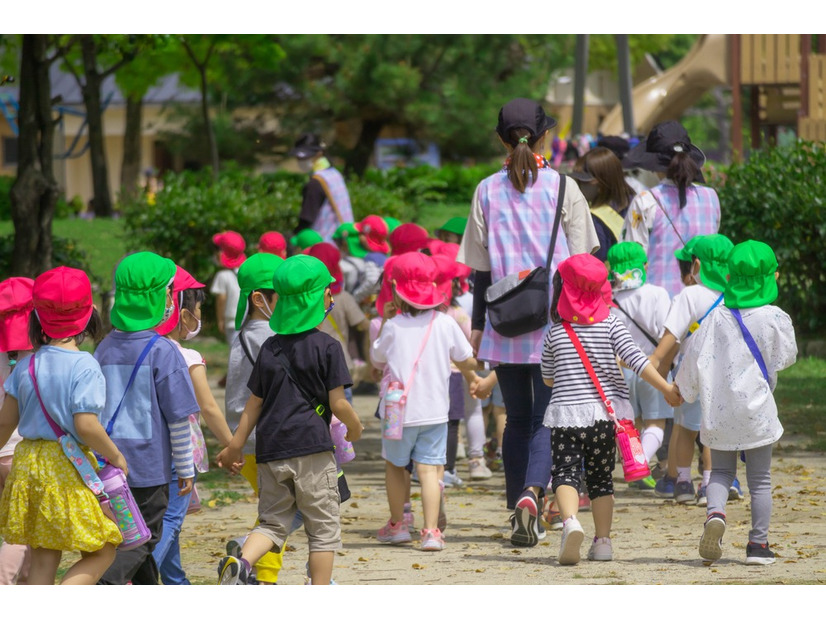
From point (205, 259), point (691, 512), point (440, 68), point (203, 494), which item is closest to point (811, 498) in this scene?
point (691, 512)

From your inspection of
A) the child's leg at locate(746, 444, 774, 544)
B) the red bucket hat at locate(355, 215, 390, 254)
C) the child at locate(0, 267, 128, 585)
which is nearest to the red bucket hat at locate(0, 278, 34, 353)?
the child at locate(0, 267, 128, 585)

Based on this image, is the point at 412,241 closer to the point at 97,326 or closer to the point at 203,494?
the point at 203,494

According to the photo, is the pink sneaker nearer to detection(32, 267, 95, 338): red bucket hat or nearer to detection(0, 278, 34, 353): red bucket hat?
detection(0, 278, 34, 353): red bucket hat

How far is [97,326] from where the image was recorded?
16.5ft

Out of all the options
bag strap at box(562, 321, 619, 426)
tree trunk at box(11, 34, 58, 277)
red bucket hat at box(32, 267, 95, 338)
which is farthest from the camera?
tree trunk at box(11, 34, 58, 277)

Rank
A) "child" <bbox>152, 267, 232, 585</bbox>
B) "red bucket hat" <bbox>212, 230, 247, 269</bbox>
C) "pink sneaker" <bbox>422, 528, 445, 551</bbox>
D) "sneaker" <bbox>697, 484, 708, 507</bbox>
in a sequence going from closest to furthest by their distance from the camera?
1. "child" <bbox>152, 267, 232, 585</bbox>
2. "pink sneaker" <bbox>422, 528, 445, 551</bbox>
3. "sneaker" <bbox>697, 484, 708, 507</bbox>
4. "red bucket hat" <bbox>212, 230, 247, 269</bbox>

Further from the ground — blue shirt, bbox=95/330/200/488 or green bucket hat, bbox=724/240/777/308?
green bucket hat, bbox=724/240/777/308

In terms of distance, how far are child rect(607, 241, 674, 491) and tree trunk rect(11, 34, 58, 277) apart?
22.9ft

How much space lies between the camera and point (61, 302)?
4707mm

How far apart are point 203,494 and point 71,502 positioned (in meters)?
3.62

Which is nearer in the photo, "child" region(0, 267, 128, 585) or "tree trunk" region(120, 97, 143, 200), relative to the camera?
"child" region(0, 267, 128, 585)

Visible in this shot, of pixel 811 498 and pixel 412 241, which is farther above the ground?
pixel 412 241

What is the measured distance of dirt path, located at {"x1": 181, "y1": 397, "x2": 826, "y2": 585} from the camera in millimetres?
5684

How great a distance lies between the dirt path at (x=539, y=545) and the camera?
5.68 metres
